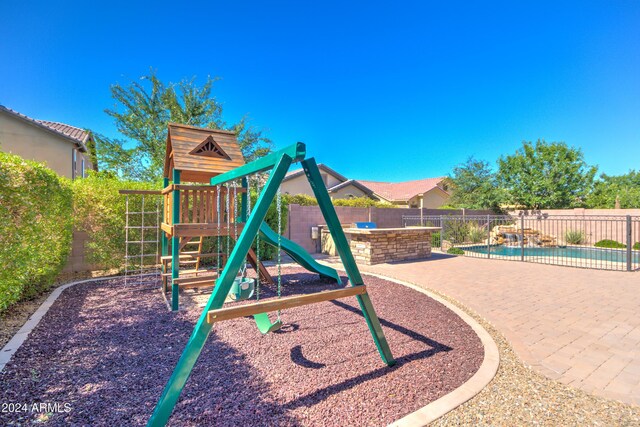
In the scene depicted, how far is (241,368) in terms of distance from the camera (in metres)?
2.83

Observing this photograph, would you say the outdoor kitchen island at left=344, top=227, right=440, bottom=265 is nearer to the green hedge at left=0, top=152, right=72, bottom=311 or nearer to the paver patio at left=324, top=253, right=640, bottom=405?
the paver patio at left=324, top=253, right=640, bottom=405

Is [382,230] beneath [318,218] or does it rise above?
beneath

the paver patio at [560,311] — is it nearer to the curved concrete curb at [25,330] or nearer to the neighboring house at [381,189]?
the curved concrete curb at [25,330]

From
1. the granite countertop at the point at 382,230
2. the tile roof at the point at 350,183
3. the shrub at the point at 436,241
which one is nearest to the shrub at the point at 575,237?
the shrub at the point at 436,241

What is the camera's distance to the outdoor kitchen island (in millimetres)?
9062

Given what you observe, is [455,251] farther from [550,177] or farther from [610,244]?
[550,177]

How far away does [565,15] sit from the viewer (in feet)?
28.0

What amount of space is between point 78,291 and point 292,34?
10721mm

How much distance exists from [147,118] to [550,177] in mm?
26236

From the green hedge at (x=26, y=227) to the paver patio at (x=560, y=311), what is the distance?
242 inches

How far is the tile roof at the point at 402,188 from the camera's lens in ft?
91.4

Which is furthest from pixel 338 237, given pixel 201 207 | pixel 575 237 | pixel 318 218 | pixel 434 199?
pixel 434 199

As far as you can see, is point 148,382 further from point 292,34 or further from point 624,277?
point 292,34

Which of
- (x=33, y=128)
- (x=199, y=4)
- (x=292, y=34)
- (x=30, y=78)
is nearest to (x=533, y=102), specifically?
(x=292, y=34)
